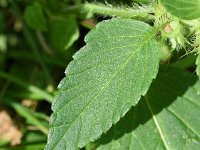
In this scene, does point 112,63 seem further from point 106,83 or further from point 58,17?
point 58,17

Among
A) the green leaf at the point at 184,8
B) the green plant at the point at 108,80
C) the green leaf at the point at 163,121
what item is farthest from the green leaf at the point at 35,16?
the green leaf at the point at 184,8

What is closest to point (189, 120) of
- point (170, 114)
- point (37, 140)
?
point (170, 114)

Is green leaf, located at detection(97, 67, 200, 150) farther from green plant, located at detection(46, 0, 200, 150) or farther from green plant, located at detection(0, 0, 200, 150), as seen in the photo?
green plant, located at detection(46, 0, 200, 150)

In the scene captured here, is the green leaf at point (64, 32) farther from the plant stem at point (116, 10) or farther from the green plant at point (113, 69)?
the green plant at point (113, 69)

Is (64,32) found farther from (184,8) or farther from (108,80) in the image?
(184,8)

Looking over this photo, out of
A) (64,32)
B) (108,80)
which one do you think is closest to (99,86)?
(108,80)
